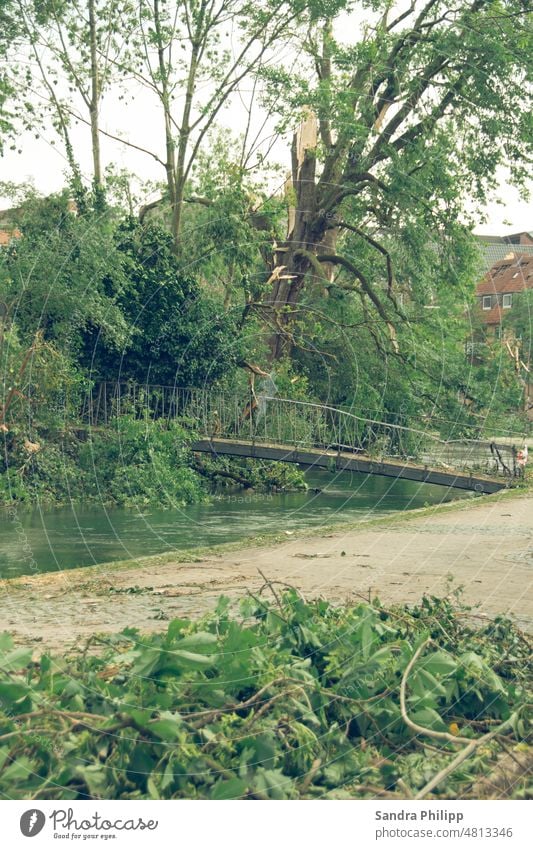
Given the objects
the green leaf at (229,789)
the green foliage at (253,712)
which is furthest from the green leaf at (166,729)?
the green leaf at (229,789)

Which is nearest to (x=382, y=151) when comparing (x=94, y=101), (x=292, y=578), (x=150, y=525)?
(x=292, y=578)

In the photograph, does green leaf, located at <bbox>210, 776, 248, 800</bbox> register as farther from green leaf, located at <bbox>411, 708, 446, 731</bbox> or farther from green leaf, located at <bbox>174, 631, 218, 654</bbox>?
green leaf, located at <bbox>411, 708, 446, 731</bbox>

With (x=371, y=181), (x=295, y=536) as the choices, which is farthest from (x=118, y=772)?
(x=295, y=536)

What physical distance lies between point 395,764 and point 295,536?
7089 millimetres

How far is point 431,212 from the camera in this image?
23.6ft

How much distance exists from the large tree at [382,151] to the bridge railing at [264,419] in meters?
0.62

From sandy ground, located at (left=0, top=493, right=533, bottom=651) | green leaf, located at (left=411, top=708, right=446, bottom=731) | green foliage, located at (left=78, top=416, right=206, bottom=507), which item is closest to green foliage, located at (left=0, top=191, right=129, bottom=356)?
green foliage, located at (left=78, top=416, right=206, bottom=507)

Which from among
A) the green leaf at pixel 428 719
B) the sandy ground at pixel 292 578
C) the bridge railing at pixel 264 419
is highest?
the bridge railing at pixel 264 419

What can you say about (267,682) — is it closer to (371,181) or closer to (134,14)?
(371,181)

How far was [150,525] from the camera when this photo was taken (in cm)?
1241

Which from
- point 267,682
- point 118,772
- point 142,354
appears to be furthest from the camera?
point 142,354

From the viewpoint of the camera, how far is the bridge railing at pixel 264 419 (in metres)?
6.72

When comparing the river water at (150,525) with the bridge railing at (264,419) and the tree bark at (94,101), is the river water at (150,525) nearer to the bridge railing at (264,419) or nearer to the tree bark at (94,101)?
the bridge railing at (264,419)
